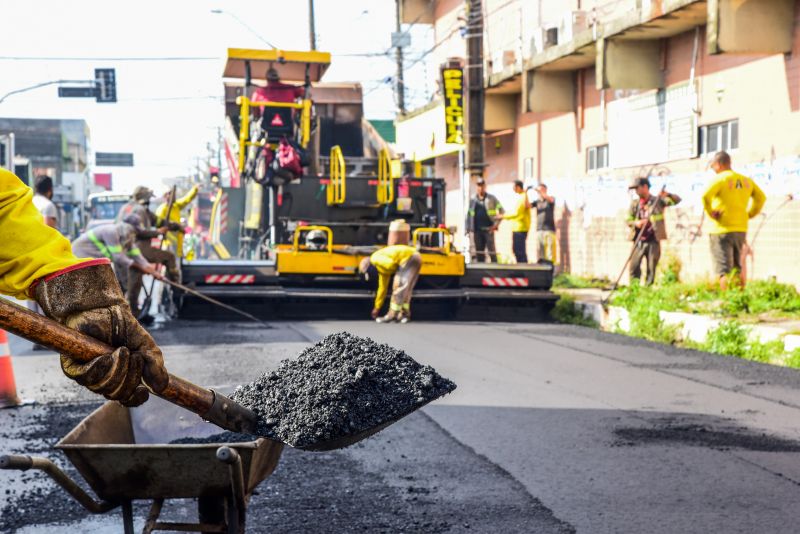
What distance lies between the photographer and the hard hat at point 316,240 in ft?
47.0

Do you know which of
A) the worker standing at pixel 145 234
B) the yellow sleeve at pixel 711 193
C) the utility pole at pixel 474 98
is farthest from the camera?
the utility pole at pixel 474 98

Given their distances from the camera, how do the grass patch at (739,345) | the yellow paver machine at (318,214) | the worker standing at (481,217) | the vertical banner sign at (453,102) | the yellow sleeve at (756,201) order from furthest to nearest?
1. the vertical banner sign at (453,102)
2. the worker standing at (481,217)
3. the yellow paver machine at (318,214)
4. the yellow sleeve at (756,201)
5. the grass patch at (739,345)

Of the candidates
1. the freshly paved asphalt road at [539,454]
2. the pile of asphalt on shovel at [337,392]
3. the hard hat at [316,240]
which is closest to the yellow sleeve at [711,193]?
the freshly paved asphalt road at [539,454]

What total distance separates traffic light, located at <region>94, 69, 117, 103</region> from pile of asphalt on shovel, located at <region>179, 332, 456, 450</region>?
33439 mm

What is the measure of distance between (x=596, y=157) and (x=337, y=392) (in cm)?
1749

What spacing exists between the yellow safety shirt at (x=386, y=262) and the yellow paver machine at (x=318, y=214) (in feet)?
0.86

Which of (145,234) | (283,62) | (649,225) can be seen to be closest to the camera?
(145,234)

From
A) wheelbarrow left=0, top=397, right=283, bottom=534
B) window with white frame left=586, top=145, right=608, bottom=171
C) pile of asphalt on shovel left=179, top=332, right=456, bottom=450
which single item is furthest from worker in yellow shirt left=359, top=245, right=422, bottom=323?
wheelbarrow left=0, top=397, right=283, bottom=534

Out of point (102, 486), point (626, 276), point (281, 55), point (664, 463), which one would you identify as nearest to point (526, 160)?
point (626, 276)

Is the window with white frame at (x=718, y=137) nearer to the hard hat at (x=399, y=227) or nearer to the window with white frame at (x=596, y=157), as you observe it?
the window with white frame at (x=596, y=157)

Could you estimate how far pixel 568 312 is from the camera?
1446 cm

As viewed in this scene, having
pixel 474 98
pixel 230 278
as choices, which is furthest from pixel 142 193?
pixel 474 98

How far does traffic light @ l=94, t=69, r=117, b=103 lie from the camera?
118 feet

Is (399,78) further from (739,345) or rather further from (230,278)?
(739,345)
